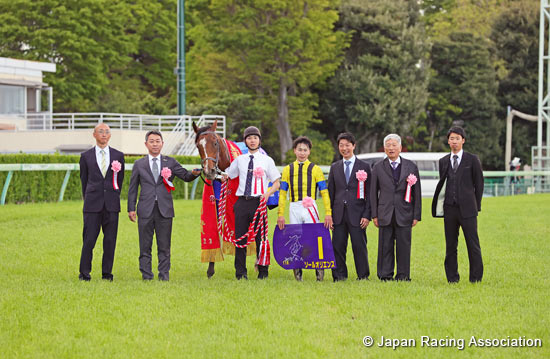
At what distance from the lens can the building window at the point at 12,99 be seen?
36281 millimetres

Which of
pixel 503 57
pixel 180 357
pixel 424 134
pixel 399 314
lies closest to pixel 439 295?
pixel 399 314

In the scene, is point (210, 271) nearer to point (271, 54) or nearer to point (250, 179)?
point (250, 179)

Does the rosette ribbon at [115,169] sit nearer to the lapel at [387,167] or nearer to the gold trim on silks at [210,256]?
the gold trim on silks at [210,256]

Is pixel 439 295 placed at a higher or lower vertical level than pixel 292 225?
lower

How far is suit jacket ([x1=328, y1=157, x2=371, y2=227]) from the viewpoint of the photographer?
10.0 m

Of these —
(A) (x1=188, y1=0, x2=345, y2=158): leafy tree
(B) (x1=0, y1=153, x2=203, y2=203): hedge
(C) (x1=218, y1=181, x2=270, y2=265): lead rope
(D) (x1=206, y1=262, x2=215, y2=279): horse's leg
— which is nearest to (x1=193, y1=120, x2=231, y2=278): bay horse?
(C) (x1=218, y1=181, x2=270, y2=265): lead rope

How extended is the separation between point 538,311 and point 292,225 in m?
3.23

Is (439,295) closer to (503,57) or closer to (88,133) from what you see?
(88,133)

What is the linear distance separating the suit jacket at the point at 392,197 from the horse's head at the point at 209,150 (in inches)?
76.4

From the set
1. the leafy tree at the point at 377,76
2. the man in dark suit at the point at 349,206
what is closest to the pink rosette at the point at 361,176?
the man in dark suit at the point at 349,206

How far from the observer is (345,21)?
47.5m

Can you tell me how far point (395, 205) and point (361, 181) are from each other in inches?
20.9

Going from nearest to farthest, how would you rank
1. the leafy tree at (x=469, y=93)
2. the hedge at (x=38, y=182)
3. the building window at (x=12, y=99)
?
the hedge at (x=38, y=182) < the building window at (x=12, y=99) < the leafy tree at (x=469, y=93)

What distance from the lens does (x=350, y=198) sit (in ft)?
33.0
